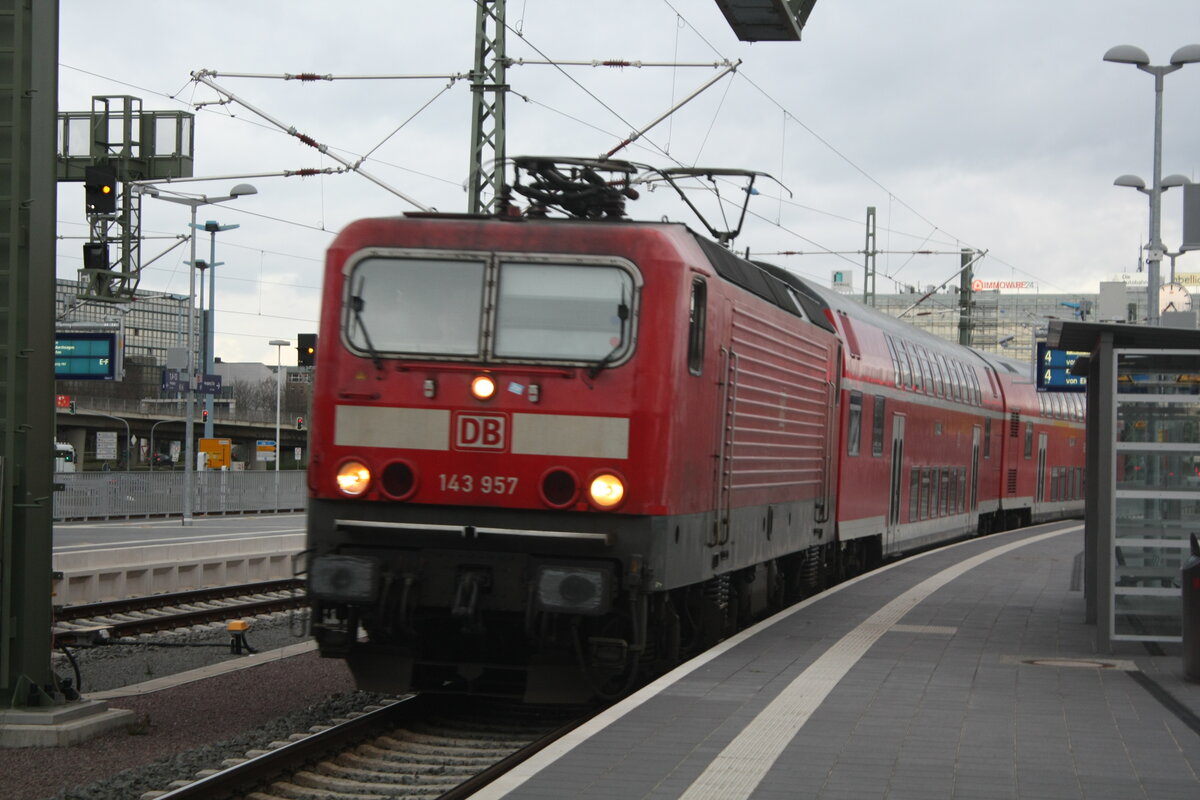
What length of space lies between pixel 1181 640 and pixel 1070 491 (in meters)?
31.9

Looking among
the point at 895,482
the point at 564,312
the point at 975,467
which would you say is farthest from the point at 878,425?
the point at 564,312

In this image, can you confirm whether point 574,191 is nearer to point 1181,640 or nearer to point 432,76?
point 1181,640

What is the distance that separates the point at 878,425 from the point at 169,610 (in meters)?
9.47

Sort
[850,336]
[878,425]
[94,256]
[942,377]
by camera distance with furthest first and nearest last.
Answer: [942,377], [94,256], [878,425], [850,336]

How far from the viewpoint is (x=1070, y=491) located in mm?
42188

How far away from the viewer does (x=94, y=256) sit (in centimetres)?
2347

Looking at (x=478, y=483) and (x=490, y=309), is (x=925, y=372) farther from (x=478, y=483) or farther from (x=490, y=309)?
(x=478, y=483)

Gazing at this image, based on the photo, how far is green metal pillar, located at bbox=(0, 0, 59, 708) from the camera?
990 centimetres

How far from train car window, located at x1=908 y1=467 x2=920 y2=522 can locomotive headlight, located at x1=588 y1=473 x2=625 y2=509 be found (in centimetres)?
1435

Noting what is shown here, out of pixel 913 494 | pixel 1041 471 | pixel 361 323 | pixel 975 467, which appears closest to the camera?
pixel 361 323

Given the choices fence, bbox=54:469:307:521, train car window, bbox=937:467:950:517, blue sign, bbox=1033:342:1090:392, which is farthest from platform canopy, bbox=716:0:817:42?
fence, bbox=54:469:307:521

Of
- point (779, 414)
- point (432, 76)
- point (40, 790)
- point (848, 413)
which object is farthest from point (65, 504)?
point (40, 790)

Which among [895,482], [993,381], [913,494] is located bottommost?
[913,494]

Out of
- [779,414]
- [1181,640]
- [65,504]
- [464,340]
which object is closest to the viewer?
[464,340]
